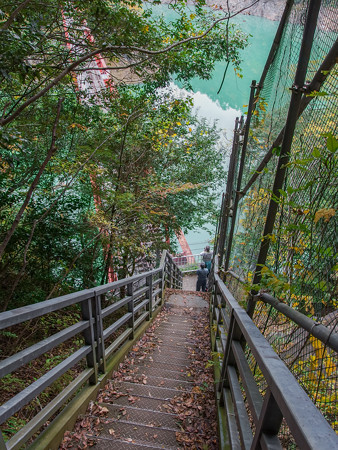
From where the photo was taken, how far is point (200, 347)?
14.7 feet

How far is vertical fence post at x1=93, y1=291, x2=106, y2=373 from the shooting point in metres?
2.64

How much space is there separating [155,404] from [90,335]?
3.44ft

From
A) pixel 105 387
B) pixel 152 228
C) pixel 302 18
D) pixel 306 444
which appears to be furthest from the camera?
pixel 152 228

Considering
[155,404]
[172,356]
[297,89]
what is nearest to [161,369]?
[172,356]

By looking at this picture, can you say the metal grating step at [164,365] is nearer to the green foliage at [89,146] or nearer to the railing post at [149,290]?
the railing post at [149,290]

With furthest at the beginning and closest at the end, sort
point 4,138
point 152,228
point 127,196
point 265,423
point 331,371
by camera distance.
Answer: point 152,228 < point 127,196 < point 4,138 < point 331,371 < point 265,423

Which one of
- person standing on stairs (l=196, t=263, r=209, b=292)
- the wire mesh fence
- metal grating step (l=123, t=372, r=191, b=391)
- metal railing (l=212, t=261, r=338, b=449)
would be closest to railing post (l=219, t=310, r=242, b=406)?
metal railing (l=212, t=261, r=338, b=449)

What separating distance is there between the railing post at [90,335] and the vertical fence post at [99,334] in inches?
2.3

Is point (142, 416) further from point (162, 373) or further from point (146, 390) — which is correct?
point (162, 373)

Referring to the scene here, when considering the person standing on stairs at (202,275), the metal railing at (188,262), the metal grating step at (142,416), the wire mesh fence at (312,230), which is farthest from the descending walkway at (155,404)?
the metal railing at (188,262)

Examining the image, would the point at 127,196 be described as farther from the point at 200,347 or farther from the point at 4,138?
the point at 4,138

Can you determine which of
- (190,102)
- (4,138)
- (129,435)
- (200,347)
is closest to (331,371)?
(129,435)

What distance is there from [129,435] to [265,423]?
1747 millimetres

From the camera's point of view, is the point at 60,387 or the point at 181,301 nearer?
the point at 60,387
